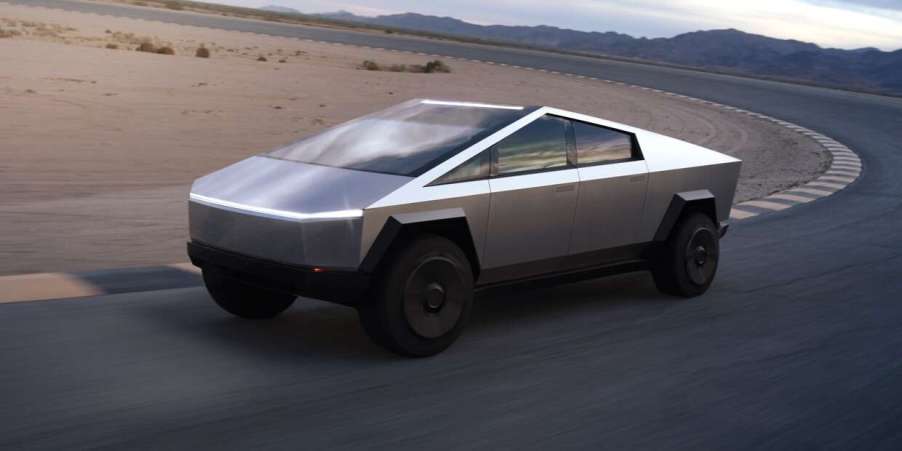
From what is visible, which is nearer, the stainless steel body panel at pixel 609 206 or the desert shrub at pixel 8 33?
the stainless steel body panel at pixel 609 206

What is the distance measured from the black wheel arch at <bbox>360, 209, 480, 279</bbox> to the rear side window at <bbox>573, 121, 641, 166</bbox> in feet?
3.93

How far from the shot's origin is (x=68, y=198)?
11820 mm

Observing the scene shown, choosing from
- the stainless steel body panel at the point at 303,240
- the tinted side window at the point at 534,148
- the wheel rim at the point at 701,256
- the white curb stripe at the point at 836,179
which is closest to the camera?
the stainless steel body panel at the point at 303,240

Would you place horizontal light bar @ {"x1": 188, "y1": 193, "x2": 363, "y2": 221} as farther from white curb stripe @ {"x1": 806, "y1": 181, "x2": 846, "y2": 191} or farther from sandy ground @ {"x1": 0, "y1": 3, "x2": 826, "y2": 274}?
white curb stripe @ {"x1": 806, "y1": 181, "x2": 846, "y2": 191}

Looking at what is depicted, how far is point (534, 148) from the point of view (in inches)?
278

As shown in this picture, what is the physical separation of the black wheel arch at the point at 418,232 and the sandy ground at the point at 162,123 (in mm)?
3431

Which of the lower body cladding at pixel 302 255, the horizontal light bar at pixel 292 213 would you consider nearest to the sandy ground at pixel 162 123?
the horizontal light bar at pixel 292 213

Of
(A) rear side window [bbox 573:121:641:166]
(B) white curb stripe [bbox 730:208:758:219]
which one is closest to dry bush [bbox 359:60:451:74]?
(B) white curb stripe [bbox 730:208:758:219]

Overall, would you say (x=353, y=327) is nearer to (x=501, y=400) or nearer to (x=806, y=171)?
(x=501, y=400)

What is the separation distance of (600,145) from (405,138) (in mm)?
1463

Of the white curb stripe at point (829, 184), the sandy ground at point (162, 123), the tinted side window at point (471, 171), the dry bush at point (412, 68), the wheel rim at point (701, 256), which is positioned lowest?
the dry bush at point (412, 68)

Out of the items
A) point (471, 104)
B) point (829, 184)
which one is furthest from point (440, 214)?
point (829, 184)

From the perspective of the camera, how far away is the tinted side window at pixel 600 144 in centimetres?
740

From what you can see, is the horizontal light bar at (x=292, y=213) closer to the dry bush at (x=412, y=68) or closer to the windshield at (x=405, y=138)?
the windshield at (x=405, y=138)
